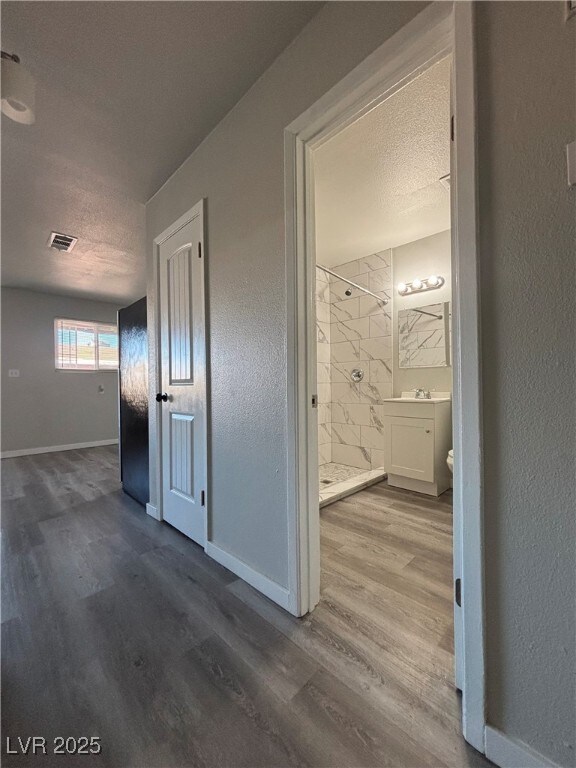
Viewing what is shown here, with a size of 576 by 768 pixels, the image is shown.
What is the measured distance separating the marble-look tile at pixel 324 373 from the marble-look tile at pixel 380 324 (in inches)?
27.1

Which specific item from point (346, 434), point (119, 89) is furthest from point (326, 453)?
point (119, 89)

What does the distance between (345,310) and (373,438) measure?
159 cm

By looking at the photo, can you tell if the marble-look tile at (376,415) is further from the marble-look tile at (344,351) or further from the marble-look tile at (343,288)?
the marble-look tile at (343,288)

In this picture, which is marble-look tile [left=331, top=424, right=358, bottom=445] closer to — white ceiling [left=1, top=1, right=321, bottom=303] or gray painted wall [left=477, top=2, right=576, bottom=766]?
gray painted wall [left=477, top=2, right=576, bottom=766]

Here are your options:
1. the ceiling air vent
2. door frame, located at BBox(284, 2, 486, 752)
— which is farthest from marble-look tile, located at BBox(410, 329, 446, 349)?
the ceiling air vent

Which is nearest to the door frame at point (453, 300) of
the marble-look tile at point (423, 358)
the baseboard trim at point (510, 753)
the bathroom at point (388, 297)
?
the baseboard trim at point (510, 753)

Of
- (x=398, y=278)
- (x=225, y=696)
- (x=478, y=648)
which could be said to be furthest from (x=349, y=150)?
(x=225, y=696)

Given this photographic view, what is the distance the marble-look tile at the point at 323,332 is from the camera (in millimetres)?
3777

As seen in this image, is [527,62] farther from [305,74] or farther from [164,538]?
[164,538]

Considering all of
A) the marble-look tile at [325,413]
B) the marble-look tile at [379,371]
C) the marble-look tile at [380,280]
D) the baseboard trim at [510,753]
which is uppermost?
the marble-look tile at [380,280]

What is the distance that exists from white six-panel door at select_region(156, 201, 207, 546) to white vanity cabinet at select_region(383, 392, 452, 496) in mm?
1853

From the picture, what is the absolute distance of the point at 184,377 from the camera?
2039mm

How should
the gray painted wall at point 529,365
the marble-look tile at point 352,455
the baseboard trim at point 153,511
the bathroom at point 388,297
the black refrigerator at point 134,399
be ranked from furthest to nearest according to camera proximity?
the marble-look tile at point 352,455
the black refrigerator at point 134,399
the baseboard trim at point 153,511
the bathroom at point 388,297
the gray painted wall at point 529,365

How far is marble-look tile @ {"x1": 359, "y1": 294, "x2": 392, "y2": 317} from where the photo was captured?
3.37m
